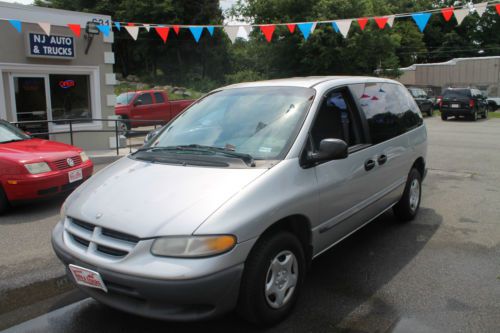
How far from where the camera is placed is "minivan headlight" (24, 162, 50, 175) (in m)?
6.27

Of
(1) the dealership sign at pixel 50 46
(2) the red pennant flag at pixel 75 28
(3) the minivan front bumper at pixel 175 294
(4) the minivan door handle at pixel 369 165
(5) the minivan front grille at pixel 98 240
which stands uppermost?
(2) the red pennant flag at pixel 75 28

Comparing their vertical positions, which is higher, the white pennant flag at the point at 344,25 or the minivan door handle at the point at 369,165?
the white pennant flag at the point at 344,25

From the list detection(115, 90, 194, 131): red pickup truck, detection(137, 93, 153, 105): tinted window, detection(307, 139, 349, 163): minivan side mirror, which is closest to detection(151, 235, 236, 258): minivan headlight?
detection(307, 139, 349, 163): minivan side mirror

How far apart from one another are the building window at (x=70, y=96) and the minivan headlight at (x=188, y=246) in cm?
1055

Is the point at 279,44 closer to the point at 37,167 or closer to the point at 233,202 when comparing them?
the point at 37,167

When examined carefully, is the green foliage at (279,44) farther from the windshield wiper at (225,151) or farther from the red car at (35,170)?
the windshield wiper at (225,151)

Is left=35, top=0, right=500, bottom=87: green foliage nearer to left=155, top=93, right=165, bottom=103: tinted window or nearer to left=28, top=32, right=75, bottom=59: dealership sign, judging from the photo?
left=155, top=93, right=165, bottom=103: tinted window

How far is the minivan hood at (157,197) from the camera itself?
282cm

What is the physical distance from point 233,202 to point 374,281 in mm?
1841

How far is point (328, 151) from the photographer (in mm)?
3471

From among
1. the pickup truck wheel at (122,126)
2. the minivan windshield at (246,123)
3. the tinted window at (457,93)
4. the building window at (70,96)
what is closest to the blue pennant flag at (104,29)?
the building window at (70,96)

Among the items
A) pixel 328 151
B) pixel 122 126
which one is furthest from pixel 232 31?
pixel 328 151

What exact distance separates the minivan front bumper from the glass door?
9.78 meters

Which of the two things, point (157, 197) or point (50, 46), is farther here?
point (50, 46)
